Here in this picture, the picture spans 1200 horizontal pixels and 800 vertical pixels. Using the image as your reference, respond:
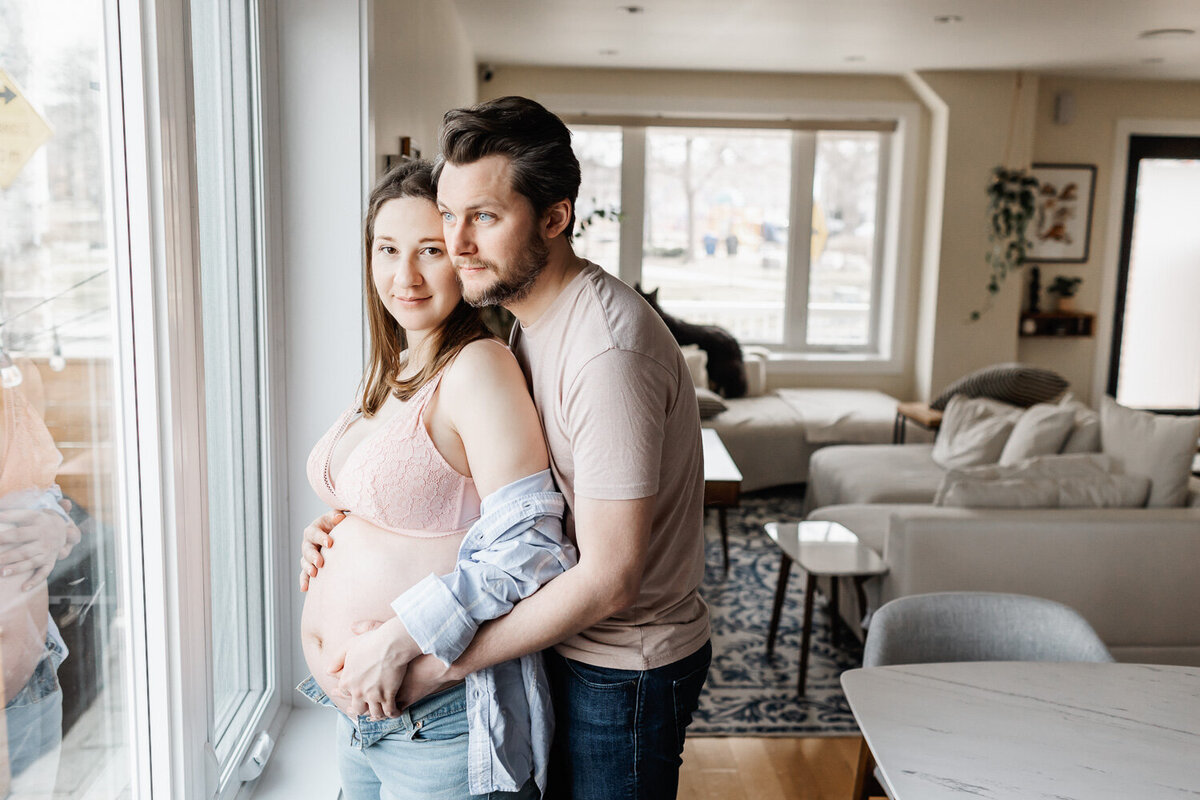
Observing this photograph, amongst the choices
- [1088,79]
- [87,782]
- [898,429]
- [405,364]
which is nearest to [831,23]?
[898,429]

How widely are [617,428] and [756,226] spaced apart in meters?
6.45

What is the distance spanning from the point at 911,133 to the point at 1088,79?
49.9 inches

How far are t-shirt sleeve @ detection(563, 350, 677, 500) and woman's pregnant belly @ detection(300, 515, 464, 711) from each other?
0.82 feet

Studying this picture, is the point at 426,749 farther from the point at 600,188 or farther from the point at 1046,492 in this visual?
the point at 600,188

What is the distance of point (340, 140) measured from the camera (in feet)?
6.22

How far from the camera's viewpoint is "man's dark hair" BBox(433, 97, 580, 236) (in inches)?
44.4

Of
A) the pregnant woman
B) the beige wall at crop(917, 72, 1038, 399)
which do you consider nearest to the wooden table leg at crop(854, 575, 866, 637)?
the pregnant woman

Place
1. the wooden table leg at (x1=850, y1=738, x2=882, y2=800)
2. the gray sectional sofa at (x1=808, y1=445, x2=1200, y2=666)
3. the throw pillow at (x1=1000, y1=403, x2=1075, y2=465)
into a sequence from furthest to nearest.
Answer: the throw pillow at (x1=1000, y1=403, x2=1075, y2=465)
the gray sectional sofa at (x1=808, y1=445, x2=1200, y2=666)
the wooden table leg at (x1=850, y1=738, x2=882, y2=800)

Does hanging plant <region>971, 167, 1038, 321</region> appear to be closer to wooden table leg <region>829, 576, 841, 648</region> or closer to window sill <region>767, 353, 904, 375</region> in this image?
window sill <region>767, 353, 904, 375</region>

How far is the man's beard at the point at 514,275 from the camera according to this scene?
1167mm

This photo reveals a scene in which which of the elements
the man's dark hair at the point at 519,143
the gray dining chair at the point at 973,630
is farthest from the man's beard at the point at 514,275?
the gray dining chair at the point at 973,630

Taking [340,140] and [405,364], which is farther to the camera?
[340,140]

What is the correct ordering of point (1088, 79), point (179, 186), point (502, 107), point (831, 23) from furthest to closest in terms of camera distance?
1. point (1088, 79)
2. point (831, 23)
3. point (179, 186)
4. point (502, 107)

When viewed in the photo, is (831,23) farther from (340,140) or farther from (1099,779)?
(1099,779)
